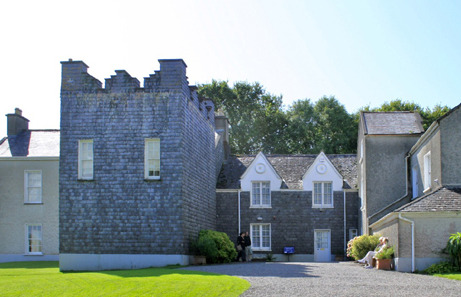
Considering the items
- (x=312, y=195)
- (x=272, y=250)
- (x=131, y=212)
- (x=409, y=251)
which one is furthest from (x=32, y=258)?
(x=409, y=251)

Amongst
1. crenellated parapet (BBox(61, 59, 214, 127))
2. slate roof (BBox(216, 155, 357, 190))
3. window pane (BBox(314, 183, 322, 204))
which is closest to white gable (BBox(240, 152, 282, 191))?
slate roof (BBox(216, 155, 357, 190))

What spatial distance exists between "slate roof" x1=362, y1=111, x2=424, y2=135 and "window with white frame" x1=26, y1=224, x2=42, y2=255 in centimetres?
1896

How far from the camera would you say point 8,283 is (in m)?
17.6

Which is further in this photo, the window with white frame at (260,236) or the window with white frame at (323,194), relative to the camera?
the window with white frame at (323,194)

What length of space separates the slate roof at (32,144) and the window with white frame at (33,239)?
413 cm

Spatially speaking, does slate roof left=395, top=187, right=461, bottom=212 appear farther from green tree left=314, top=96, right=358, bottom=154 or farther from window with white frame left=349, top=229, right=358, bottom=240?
green tree left=314, top=96, right=358, bottom=154

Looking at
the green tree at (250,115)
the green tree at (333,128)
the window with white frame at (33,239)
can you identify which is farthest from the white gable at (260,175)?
the green tree at (250,115)

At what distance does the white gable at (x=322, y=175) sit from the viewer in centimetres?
3538

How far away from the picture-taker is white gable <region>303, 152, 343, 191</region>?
35375 millimetres

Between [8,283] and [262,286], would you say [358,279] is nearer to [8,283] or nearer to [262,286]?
[262,286]

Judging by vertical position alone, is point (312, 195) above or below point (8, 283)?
above

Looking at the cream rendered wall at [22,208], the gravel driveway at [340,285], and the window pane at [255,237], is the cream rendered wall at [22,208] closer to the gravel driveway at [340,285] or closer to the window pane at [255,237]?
the window pane at [255,237]

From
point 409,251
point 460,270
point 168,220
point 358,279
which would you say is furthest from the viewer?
point 168,220

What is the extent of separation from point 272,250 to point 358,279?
17.5m
